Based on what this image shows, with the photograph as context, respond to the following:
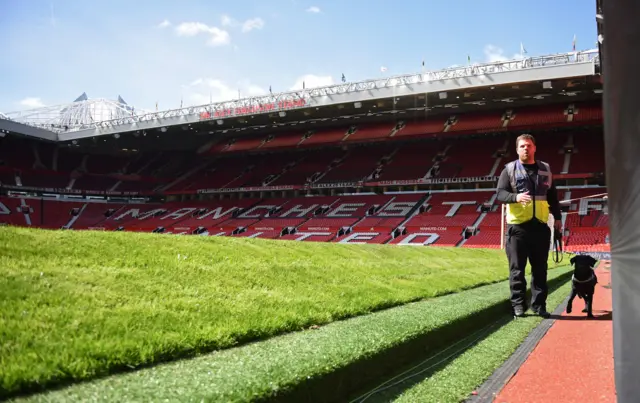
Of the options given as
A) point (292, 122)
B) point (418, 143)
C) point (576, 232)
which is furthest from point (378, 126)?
point (576, 232)

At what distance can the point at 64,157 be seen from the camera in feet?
158

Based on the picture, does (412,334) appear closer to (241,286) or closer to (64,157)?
(241,286)

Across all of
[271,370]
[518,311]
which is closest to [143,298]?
[271,370]

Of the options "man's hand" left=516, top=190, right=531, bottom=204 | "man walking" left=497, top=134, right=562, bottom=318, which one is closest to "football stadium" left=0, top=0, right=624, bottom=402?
"man walking" left=497, top=134, right=562, bottom=318

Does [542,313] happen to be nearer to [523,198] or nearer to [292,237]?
[523,198]

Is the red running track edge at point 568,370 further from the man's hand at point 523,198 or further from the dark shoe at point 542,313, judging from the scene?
the man's hand at point 523,198

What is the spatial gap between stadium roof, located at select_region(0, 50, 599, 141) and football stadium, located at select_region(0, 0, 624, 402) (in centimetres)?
13

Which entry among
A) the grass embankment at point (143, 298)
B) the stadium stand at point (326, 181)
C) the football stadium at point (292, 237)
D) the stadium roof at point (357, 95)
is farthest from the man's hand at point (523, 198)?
the stadium roof at point (357, 95)

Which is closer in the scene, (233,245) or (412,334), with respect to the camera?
(412,334)

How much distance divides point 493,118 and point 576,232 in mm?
12440

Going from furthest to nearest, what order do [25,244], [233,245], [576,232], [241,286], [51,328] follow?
1. [576,232]
2. [233,245]
3. [241,286]
4. [25,244]
5. [51,328]

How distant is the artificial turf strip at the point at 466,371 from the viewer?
2.37m

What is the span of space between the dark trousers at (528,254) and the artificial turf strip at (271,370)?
1.66 m

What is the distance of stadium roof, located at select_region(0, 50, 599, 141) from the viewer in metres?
27.0
